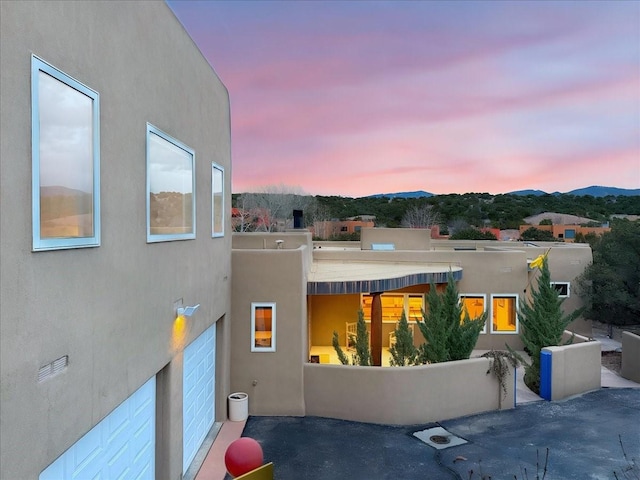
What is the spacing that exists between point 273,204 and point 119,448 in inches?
1991

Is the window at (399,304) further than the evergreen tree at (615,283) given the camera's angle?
No

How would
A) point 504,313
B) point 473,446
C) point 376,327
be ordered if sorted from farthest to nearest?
point 504,313
point 376,327
point 473,446

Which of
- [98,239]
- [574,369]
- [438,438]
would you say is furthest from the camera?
[574,369]

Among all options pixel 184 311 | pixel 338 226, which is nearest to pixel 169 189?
pixel 184 311

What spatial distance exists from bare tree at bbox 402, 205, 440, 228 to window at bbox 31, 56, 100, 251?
168ft

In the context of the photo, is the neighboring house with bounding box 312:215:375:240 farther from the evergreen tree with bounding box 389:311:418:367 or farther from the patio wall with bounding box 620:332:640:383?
the evergreen tree with bounding box 389:311:418:367

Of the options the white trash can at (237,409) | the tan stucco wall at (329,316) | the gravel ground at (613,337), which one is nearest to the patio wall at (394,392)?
the white trash can at (237,409)

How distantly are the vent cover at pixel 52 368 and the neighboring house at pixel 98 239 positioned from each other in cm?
1

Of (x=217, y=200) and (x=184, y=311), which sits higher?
(x=217, y=200)

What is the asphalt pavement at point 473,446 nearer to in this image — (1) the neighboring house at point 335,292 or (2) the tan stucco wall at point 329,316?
(1) the neighboring house at point 335,292

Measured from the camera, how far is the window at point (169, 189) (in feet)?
18.0

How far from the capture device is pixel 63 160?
11.4 feet

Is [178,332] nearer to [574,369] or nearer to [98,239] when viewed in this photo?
[98,239]

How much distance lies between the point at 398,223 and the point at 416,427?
48459 mm
